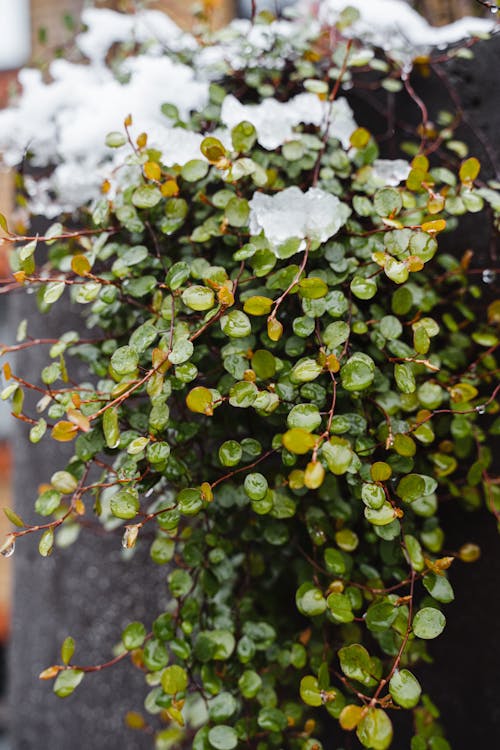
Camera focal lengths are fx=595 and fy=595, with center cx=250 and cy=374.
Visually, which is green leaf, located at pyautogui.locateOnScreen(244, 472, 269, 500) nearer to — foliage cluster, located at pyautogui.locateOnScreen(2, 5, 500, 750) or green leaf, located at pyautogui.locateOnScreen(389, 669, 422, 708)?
foliage cluster, located at pyautogui.locateOnScreen(2, 5, 500, 750)

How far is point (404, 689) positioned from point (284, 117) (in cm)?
82

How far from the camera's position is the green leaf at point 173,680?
76cm

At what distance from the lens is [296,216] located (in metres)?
0.81

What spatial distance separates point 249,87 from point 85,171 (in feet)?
1.14

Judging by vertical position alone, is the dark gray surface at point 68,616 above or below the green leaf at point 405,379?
below

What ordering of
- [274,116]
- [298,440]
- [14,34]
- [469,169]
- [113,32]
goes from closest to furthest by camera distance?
1. [298,440]
2. [469,169]
3. [274,116]
4. [113,32]
5. [14,34]

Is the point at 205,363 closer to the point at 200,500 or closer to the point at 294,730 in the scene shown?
the point at 200,500

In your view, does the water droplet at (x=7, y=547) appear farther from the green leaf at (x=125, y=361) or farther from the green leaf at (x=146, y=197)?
the green leaf at (x=146, y=197)

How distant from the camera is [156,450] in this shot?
72cm

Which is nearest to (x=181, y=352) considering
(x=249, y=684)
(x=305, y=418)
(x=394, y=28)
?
(x=305, y=418)

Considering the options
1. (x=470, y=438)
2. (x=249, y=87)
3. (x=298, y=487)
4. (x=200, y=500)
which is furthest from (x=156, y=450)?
(x=249, y=87)

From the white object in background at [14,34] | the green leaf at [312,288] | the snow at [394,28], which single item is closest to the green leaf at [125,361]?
the green leaf at [312,288]

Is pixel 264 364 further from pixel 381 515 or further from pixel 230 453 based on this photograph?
pixel 381 515

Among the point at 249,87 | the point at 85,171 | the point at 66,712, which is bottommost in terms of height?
the point at 66,712
